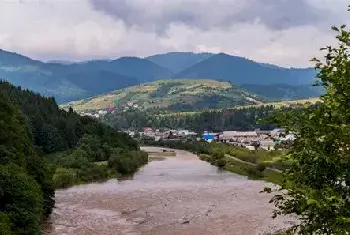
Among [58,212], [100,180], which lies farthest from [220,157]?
[58,212]

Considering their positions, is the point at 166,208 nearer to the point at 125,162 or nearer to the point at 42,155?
the point at 42,155

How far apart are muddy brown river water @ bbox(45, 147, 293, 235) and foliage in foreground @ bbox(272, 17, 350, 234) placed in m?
31.5

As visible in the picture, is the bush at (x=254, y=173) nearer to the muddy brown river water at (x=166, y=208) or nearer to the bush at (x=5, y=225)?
the muddy brown river water at (x=166, y=208)

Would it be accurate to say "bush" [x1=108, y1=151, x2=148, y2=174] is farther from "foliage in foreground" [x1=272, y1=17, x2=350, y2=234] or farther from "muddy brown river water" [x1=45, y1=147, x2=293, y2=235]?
"foliage in foreground" [x1=272, y1=17, x2=350, y2=234]

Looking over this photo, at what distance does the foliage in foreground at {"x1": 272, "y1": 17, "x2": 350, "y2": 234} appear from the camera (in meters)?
9.10

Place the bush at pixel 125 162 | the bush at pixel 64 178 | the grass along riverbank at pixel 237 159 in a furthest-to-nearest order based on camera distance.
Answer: the bush at pixel 125 162 → the grass along riverbank at pixel 237 159 → the bush at pixel 64 178

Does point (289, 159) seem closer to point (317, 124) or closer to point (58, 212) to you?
point (317, 124)

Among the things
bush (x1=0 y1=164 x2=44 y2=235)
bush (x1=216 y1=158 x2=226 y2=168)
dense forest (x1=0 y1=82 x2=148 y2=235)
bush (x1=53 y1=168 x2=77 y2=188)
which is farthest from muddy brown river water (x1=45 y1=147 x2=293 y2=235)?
bush (x1=216 y1=158 x2=226 y2=168)

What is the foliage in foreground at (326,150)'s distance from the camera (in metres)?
9.10

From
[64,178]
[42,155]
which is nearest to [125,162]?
[64,178]

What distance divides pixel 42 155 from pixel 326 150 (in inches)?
2702

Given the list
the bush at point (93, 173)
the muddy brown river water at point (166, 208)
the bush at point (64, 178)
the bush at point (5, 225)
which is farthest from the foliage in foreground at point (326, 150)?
the bush at point (93, 173)

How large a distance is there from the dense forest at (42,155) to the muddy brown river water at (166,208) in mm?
3987

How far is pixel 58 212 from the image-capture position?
53.1m
